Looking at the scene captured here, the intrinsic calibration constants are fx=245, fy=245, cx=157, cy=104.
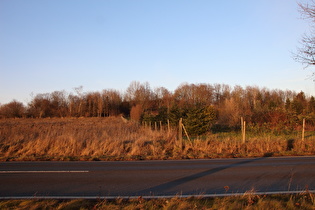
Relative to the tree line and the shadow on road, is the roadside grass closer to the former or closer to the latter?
the shadow on road

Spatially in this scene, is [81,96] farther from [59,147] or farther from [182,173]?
[182,173]

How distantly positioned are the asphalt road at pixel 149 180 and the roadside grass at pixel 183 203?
0.50m

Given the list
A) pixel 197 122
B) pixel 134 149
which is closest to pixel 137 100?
pixel 197 122

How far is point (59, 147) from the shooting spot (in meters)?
13.3

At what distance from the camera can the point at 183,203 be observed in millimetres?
4965

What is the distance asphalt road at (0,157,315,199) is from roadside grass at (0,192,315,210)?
1.64ft

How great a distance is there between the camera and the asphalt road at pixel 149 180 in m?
6.05

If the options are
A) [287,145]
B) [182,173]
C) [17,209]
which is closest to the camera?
[17,209]

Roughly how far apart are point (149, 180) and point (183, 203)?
2.42m

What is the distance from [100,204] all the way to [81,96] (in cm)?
7862

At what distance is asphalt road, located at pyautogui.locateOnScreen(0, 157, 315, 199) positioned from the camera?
6.05 meters

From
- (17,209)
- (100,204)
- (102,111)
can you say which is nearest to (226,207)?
(100,204)

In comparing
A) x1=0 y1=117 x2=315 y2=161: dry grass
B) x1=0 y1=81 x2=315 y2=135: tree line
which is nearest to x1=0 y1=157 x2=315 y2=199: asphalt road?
x1=0 y1=117 x2=315 y2=161: dry grass

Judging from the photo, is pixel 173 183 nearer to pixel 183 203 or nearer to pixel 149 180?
pixel 149 180
